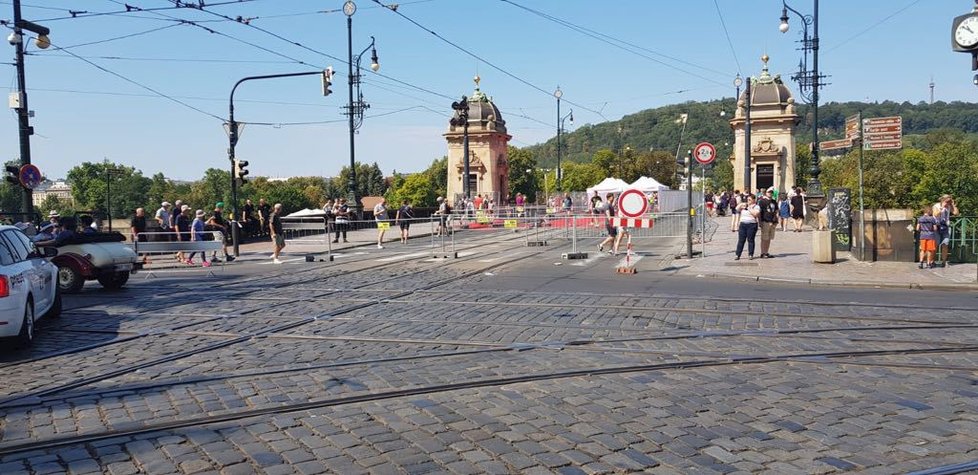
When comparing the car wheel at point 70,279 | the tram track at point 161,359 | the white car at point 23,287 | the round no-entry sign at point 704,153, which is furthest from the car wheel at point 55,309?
the round no-entry sign at point 704,153

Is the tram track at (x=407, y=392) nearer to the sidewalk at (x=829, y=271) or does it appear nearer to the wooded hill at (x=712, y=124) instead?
the sidewalk at (x=829, y=271)

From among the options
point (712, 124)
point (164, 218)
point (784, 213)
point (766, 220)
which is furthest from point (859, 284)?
point (712, 124)

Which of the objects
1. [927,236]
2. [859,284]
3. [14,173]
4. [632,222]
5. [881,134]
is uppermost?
[881,134]

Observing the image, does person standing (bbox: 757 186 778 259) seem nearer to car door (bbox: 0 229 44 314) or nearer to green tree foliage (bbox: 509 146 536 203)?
car door (bbox: 0 229 44 314)

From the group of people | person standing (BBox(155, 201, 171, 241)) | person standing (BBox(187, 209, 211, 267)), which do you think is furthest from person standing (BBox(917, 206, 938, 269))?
Result: person standing (BBox(155, 201, 171, 241))

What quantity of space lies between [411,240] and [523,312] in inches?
730

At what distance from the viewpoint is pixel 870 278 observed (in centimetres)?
1561

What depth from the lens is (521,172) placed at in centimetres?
10825

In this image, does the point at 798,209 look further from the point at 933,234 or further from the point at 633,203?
the point at 633,203

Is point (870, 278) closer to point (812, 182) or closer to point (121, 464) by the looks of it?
point (812, 182)

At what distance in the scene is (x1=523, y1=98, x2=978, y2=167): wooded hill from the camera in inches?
3971

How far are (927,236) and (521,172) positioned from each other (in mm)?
91527

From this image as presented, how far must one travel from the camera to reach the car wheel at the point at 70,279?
14.9m

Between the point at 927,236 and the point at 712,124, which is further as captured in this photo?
the point at 712,124
